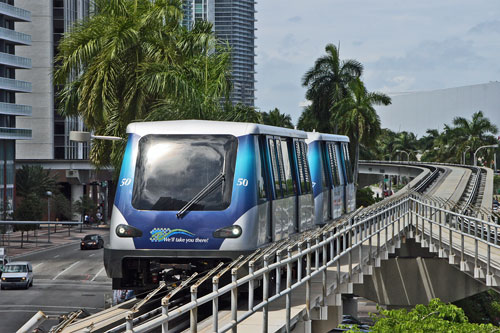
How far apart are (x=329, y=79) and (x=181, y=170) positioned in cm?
6385

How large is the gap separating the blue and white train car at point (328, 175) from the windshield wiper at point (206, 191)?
896cm

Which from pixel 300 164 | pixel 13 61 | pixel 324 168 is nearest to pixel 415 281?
pixel 324 168

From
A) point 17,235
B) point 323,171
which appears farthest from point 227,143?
point 17,235

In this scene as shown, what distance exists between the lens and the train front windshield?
14.4 m

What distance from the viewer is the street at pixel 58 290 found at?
39.5 m

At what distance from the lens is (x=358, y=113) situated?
74.4m

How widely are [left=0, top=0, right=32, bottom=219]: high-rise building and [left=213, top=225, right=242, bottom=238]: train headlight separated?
7660 centimetres

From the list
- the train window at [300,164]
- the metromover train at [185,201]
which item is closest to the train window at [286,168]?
the train window at [300,164]

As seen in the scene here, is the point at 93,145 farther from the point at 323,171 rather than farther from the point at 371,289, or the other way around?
the point at 371,289

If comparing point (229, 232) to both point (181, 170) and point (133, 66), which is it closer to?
point (181, 170)

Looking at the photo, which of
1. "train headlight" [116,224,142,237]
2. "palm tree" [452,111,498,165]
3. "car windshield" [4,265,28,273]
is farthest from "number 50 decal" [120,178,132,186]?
"palm tree" [452,111,498,165]

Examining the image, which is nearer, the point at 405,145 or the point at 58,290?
the point at 58,290

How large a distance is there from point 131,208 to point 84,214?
8540cm

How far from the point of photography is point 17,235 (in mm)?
91875
